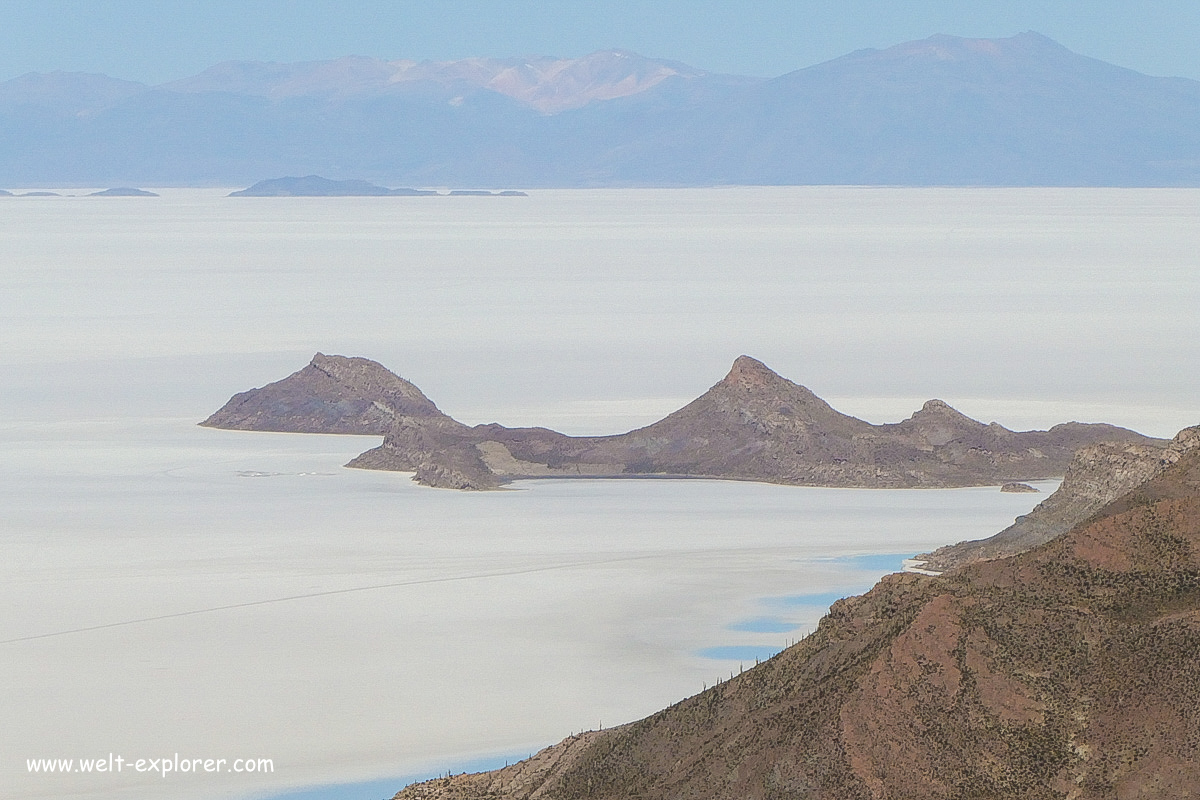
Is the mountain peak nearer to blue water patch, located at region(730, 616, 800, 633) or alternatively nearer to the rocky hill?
the rocky hill

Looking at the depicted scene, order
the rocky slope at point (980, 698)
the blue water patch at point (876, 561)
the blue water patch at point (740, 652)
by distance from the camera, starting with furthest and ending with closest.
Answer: the blue water patch at point (876, 561)
the blue water patch at point (740, 652)
the rocky slope at point (980, 698)

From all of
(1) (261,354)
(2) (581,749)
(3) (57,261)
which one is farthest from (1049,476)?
(3) (57,261)

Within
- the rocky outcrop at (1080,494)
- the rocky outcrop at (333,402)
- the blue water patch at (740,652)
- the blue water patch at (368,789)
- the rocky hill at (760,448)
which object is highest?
the rocky outcrop at (333,402)

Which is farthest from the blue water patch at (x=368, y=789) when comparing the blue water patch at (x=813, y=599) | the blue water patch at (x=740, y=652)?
the blue water patch at (x=813, y=599)

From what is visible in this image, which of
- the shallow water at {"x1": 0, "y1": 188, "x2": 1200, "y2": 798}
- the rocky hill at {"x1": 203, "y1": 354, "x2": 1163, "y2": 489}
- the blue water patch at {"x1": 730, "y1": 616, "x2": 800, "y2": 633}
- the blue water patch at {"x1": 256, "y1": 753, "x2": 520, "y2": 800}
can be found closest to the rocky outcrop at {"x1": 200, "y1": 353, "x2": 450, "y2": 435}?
the shallow water at {"x1": 0, "y1": 188, "x2": 1200, "y2": 798}

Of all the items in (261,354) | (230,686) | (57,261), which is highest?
(57,261)

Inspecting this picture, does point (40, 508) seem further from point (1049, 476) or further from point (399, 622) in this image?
point (1049, 476)

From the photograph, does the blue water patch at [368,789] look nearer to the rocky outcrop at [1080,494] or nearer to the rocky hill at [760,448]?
the rocky outcrop at [1080,494]
